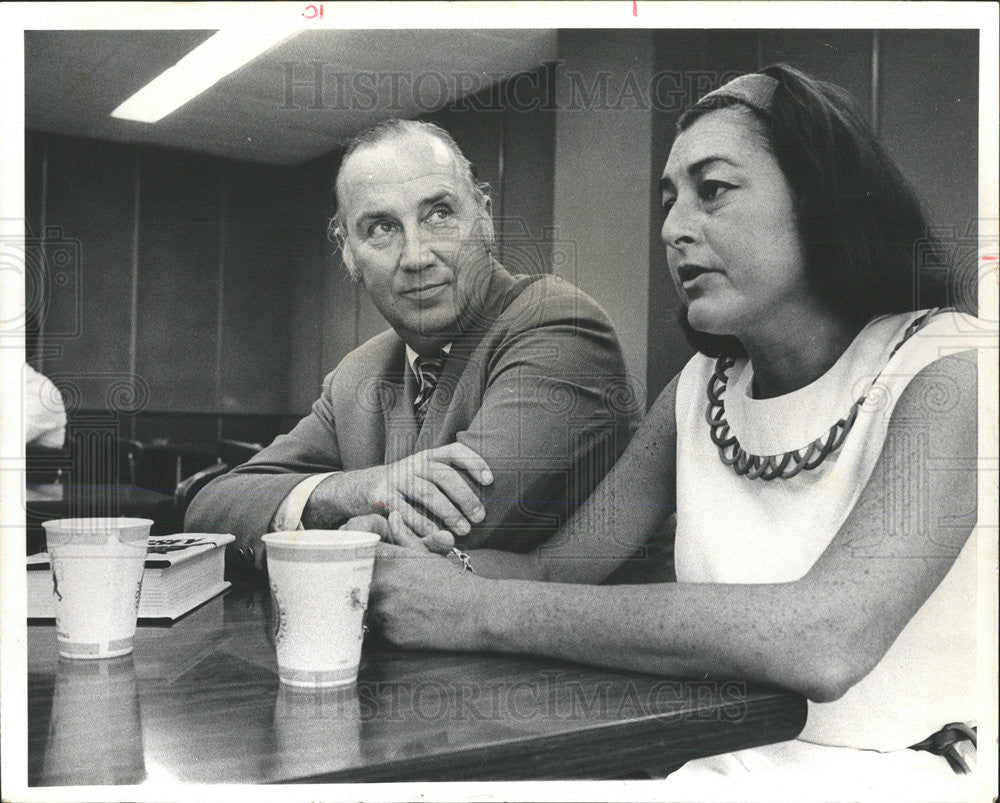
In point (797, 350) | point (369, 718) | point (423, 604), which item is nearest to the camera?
point (369, 718)

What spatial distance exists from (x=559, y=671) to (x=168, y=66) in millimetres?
978

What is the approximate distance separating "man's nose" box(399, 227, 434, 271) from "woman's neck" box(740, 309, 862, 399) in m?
0.46

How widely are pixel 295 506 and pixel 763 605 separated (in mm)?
628

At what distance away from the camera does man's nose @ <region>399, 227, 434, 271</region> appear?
3.96 ft

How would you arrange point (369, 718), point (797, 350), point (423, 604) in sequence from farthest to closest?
1. point (797, 350)
2. point (423, 604)
3. point (369, 718)

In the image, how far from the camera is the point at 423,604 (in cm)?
109

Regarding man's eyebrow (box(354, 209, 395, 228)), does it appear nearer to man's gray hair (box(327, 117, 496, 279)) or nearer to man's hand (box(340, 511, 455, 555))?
man's gray hair (box(327, 117, 496, 279))

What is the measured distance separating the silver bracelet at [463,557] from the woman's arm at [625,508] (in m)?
0.05

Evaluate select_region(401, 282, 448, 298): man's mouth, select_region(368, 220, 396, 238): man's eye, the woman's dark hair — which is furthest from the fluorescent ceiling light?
the woman's dark hair

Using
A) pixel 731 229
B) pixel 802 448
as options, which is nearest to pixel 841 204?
pixel 731 229

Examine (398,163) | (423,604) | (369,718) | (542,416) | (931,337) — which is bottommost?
(369,718)

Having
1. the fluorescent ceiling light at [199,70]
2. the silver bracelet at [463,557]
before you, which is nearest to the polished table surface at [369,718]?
the silver bracelet at [463,557]

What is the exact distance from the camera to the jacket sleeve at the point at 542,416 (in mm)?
1212

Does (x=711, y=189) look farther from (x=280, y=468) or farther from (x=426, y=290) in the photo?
(x=280, y=468)
